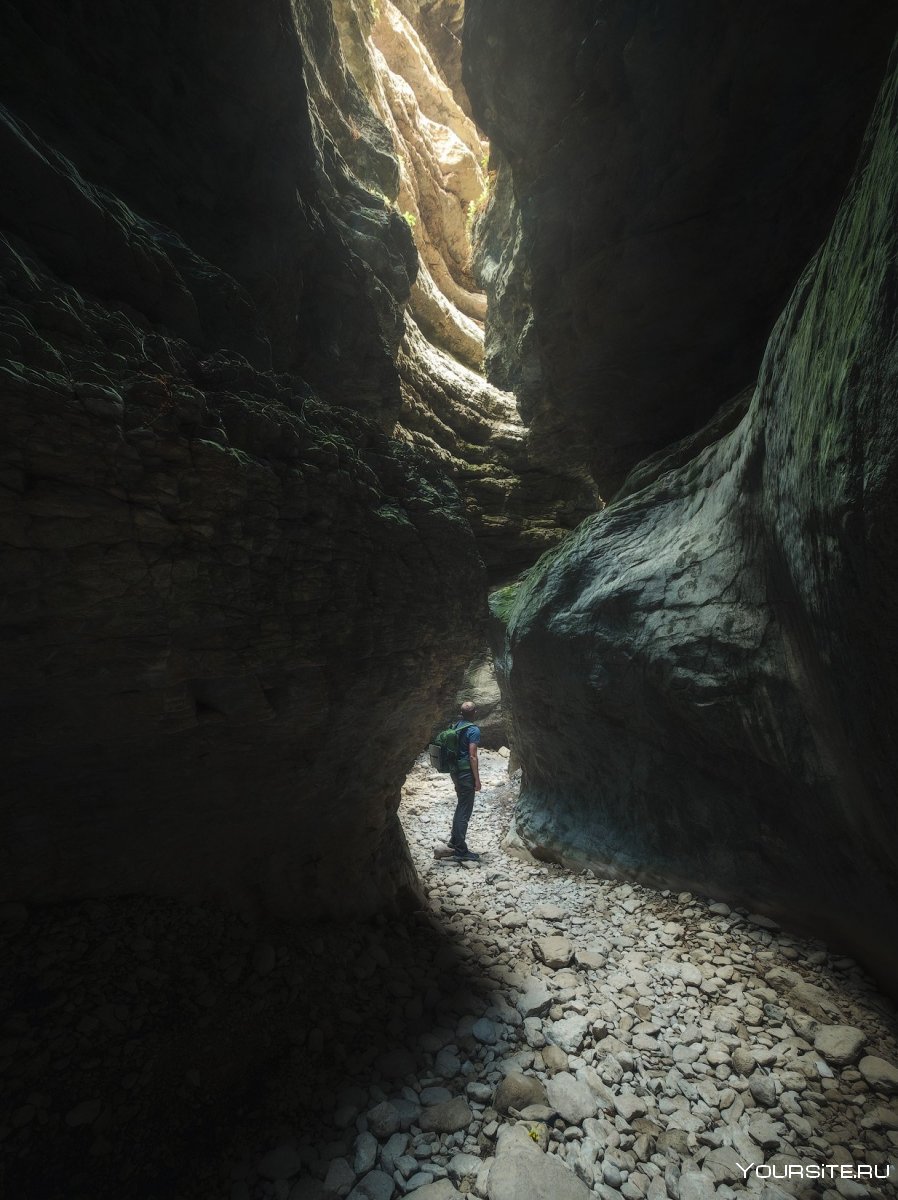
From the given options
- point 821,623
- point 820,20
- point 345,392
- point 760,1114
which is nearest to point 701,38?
point 820,20

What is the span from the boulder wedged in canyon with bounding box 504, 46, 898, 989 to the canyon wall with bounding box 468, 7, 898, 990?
19 millimetres

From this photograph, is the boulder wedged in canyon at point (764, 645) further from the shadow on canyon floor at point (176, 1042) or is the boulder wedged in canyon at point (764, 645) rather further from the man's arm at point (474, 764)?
the shadow on canyon floor at point (176, 1042)

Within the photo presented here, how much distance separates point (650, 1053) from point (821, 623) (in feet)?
11.9

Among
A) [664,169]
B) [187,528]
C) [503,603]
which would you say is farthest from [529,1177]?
[664,169]

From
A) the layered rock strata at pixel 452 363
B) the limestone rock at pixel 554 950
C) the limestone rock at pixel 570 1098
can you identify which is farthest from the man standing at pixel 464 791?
the layered rock strata at pixel 452 363

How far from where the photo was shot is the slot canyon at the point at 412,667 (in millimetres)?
2754

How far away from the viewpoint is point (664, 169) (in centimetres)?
709

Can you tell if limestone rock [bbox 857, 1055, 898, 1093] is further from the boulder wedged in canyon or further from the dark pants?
the dark pants

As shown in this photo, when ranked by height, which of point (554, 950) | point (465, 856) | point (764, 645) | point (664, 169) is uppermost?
point (664, 169)

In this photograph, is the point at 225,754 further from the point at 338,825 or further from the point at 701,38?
the point at 701,38

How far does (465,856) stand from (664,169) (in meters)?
11.4

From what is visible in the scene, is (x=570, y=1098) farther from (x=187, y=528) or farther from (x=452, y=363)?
(x=452, y=363)

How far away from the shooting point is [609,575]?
664 centimetres

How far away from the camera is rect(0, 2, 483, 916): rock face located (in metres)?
2.75
